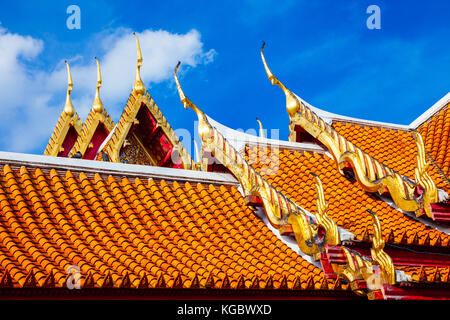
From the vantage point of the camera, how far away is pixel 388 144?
12188 mm

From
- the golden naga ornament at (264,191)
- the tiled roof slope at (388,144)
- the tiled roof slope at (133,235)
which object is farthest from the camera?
the tiled roof slope at (388,144)

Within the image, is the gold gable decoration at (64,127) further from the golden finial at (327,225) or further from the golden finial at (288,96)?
the golden finial at (327,225)

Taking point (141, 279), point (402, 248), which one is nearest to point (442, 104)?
point (402, 248)

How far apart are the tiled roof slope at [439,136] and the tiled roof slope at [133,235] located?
13.4ft

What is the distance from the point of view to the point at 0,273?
6285 mm

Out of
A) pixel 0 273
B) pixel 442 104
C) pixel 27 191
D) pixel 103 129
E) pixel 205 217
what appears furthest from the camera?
pixel 103 129

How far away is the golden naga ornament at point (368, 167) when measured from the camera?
9.52m

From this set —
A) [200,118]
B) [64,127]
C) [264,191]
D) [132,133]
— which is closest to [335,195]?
[264,191]

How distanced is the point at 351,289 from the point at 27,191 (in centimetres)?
388

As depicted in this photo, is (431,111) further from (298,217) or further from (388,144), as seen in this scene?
(298,217)

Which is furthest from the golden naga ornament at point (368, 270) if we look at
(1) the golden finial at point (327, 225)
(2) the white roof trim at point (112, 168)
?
(2) the white roof trim at point (112, 168)

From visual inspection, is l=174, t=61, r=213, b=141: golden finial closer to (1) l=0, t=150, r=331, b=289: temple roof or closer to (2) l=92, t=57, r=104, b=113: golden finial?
(1) l=0, t=150, r=331, b=289: temple roof

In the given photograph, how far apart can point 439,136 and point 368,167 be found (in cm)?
311

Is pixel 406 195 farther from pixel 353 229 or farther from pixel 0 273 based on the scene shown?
pixel 0 273
